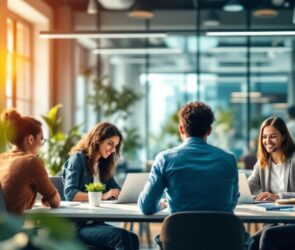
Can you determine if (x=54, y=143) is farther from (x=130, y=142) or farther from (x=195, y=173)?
(x=195, y=173)

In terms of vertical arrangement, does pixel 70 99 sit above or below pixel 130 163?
above

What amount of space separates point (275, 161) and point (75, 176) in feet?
4.70

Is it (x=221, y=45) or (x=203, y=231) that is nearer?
(x=203, y=231)

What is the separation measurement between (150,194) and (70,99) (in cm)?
707

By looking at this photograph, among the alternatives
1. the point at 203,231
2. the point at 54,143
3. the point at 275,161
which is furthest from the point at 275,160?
the point at 54,143

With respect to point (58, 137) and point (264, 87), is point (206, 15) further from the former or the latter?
point (58, 137)

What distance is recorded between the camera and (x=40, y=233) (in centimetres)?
87

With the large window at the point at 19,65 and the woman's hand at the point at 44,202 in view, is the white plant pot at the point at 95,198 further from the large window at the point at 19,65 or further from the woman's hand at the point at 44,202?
the large window at the point at 19,65

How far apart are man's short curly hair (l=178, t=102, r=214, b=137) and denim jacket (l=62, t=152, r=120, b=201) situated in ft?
3.73

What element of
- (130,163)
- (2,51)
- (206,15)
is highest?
(206,15)

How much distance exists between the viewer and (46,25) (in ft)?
31.2

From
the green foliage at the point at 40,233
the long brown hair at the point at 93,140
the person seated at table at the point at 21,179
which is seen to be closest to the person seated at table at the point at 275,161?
the long brown hair at the point at 93,140

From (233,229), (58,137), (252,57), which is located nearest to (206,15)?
(252,57)

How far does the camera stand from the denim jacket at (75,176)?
13.5ft
